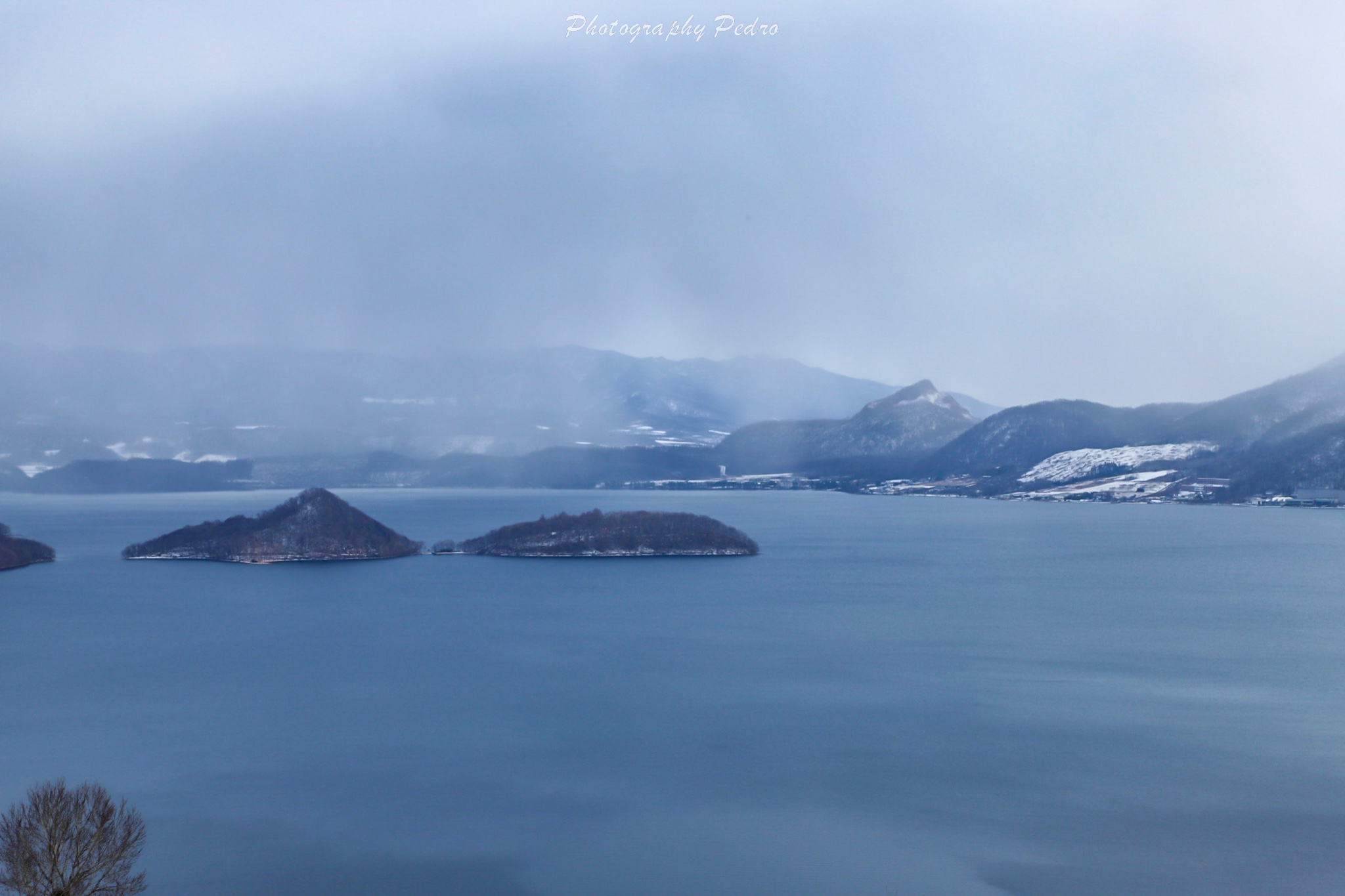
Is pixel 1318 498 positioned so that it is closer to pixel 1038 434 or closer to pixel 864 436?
pixel 1038 434

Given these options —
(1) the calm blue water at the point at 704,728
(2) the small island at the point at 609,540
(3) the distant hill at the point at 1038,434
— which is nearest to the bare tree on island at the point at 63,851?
(1) the calm blue water at the point at 704,728

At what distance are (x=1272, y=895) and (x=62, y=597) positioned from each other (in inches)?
1737

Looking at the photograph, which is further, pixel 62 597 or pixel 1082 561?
pixel 1082 561

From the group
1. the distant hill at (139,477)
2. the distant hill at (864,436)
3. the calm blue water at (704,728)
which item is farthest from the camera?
the distant hill at (864,436)

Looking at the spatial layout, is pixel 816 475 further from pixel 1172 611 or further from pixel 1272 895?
pixel 1272 895

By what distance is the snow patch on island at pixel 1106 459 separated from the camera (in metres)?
121

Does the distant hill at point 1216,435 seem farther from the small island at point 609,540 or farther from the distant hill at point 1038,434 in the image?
the small island at point 609,540

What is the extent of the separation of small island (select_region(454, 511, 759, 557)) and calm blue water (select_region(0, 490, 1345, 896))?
955 centimetres

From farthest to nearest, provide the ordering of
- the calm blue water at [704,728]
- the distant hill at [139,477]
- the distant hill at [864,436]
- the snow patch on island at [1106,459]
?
the distant hill at [864,436]
the distant hill at [139,477]
the snow patch on island at [1106,459]
the calm blue water at [704,728]

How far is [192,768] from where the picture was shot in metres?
19.8

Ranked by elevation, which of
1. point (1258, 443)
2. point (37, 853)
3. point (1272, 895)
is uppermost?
point (1258, 443)

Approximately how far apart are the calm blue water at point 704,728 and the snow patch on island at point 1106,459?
7782cm

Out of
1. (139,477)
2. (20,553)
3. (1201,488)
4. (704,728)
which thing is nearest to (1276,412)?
(1201,488)

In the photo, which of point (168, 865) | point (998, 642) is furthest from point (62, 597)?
point (998, 642)
